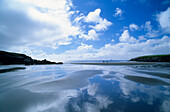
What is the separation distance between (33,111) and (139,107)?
6335 millimetres

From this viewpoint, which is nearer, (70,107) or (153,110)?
(153,110)

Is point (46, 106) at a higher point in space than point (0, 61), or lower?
lower

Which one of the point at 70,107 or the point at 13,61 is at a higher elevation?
the point at 13,61

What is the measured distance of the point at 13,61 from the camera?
4859 cm

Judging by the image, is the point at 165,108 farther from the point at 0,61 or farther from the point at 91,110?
the point at 0,61

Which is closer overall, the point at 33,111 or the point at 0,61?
the point at 33,111

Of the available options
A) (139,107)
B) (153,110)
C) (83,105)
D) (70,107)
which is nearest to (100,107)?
(83,105)

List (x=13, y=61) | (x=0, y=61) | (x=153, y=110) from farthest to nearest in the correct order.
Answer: (x=13, y=61) → (x=0, y=61) → (x=153, y=110)

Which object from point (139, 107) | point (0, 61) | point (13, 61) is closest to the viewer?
point (139, 107)

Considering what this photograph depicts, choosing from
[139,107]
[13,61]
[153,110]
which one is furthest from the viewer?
[13,61]

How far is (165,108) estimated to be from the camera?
13.6 ft

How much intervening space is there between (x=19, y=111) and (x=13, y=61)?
210 feet

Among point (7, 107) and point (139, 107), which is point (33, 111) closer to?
point (7, 107)

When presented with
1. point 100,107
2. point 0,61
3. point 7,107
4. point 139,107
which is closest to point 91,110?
point 100,107
